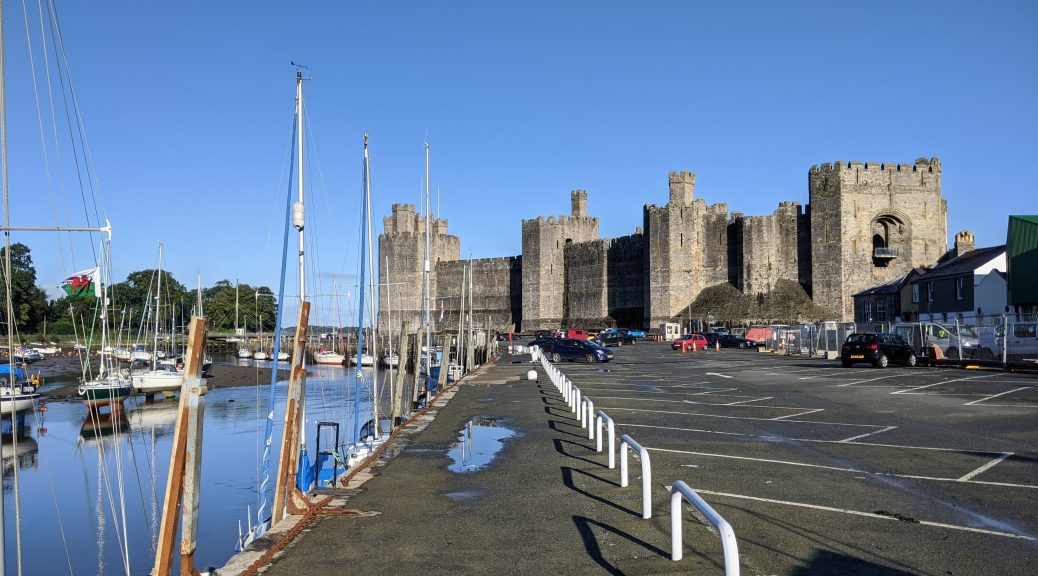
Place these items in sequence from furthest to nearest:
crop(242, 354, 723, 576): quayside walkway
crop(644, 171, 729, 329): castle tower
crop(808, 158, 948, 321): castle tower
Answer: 1. crop(644, 171, 729, 329): castle tower
2. crop(808, 158, 948, 321): castle tower
3. crop(242, 354, 723, 576): quayside walkway

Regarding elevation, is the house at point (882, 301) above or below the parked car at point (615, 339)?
above

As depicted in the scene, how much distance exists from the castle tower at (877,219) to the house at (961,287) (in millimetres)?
8834

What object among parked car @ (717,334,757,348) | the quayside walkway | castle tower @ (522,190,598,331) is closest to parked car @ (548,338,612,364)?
parked car @ (717,334,757,348)

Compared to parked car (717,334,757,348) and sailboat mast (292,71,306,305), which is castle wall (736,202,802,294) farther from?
sailboat mast (292,71,306,305)

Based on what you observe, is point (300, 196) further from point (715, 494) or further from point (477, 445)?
point (715, 494)

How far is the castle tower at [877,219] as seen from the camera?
61406 mm

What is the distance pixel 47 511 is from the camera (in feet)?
63.3

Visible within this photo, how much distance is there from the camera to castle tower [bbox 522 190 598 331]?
84938 mm

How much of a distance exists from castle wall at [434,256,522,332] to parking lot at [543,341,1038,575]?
220 ft

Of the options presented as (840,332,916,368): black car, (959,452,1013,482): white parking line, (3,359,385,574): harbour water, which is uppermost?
(840,332,916,368): black car

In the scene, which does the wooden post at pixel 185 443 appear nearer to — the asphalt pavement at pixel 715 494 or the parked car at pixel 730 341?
the asphalt pavement at pixel 715 494

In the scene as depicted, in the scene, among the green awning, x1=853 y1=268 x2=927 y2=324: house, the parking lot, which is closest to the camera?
the parking lot

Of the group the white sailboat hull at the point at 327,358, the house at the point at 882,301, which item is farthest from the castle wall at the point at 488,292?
the house at the point at 882,301

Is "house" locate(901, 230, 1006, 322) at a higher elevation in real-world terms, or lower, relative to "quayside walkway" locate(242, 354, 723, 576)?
higher
